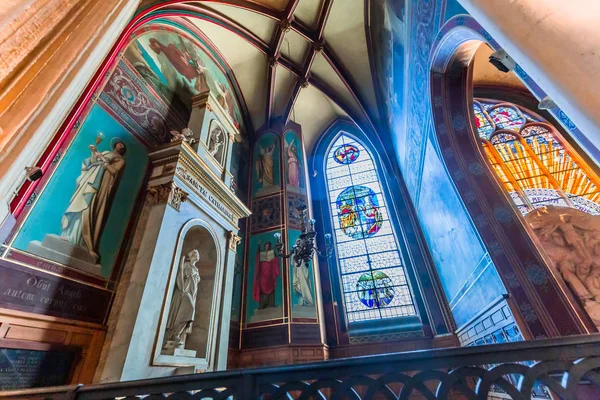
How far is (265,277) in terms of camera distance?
6.98 m

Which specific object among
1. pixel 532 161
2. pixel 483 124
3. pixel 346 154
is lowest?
pixel 532 161

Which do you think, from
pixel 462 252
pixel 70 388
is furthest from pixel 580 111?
pixel 462 252

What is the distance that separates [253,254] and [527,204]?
6.96 meters

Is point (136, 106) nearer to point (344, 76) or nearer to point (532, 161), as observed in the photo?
point (344, 76)

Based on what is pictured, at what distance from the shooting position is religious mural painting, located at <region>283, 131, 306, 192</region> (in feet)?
27.8

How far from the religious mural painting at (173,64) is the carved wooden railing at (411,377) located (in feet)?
17.9

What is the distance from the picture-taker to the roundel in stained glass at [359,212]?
8.37 meters

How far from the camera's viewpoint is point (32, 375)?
2.56m

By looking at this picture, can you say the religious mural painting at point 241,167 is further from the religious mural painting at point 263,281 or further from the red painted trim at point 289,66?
the red painted trim at point 289,66

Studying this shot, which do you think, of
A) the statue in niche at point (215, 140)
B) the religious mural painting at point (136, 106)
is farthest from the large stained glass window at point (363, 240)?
the religious mural painting at point (136, 106)

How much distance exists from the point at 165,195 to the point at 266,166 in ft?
16.1

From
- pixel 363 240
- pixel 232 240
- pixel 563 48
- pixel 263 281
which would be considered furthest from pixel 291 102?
pixel 563 48

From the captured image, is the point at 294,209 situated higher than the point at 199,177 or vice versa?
the point at 294,209

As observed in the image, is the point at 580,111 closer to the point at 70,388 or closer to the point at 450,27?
the point at 70,388
